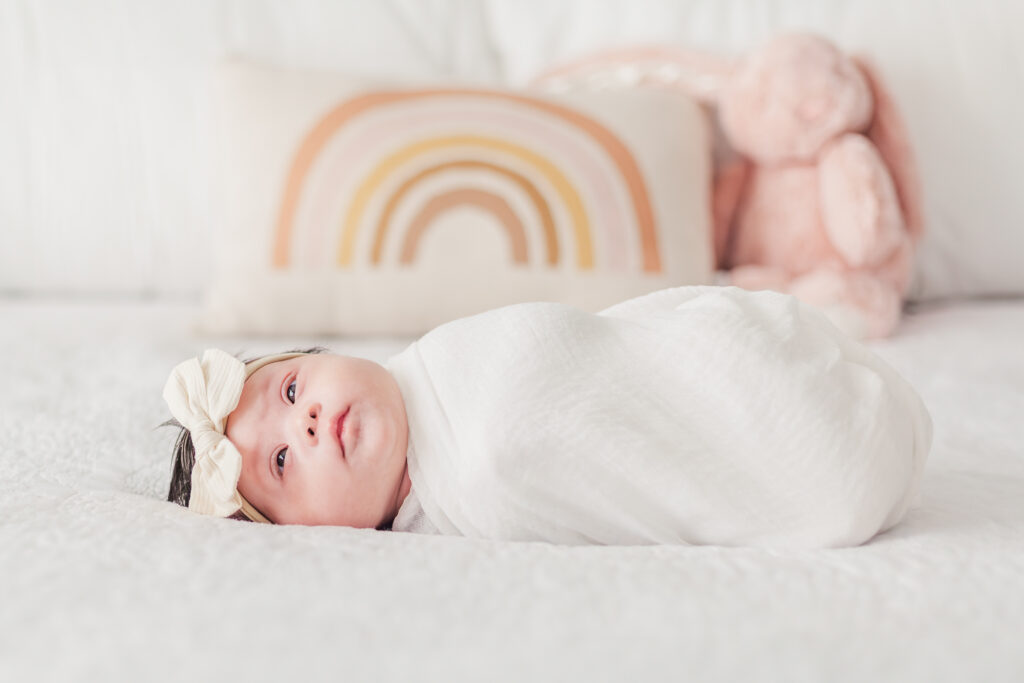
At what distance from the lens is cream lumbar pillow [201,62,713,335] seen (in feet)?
4.66

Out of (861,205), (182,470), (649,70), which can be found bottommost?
(182,470)

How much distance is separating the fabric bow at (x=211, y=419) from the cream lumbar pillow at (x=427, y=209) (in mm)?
594

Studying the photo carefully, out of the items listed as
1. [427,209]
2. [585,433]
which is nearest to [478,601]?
[585,433]

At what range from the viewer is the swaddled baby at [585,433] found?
26.3 inches

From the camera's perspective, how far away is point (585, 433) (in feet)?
2.28

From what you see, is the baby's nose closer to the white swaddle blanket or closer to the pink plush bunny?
the white swaddle blanket

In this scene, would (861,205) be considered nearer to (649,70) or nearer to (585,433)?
(649,70)

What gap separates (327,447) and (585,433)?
0.21 metres

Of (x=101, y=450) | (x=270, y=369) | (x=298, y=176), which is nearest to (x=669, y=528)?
(x=270, y=369)

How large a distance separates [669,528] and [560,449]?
100mm

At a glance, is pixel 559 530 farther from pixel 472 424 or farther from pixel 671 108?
pixel 671 108

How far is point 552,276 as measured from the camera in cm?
142

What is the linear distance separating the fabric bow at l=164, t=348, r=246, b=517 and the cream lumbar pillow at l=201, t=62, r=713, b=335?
594 millimetres

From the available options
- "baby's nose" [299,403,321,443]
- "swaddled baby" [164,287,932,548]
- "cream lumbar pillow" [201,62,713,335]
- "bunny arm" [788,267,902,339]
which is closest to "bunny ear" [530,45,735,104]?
"cream lumbar pillow" [201,62,713,335]
